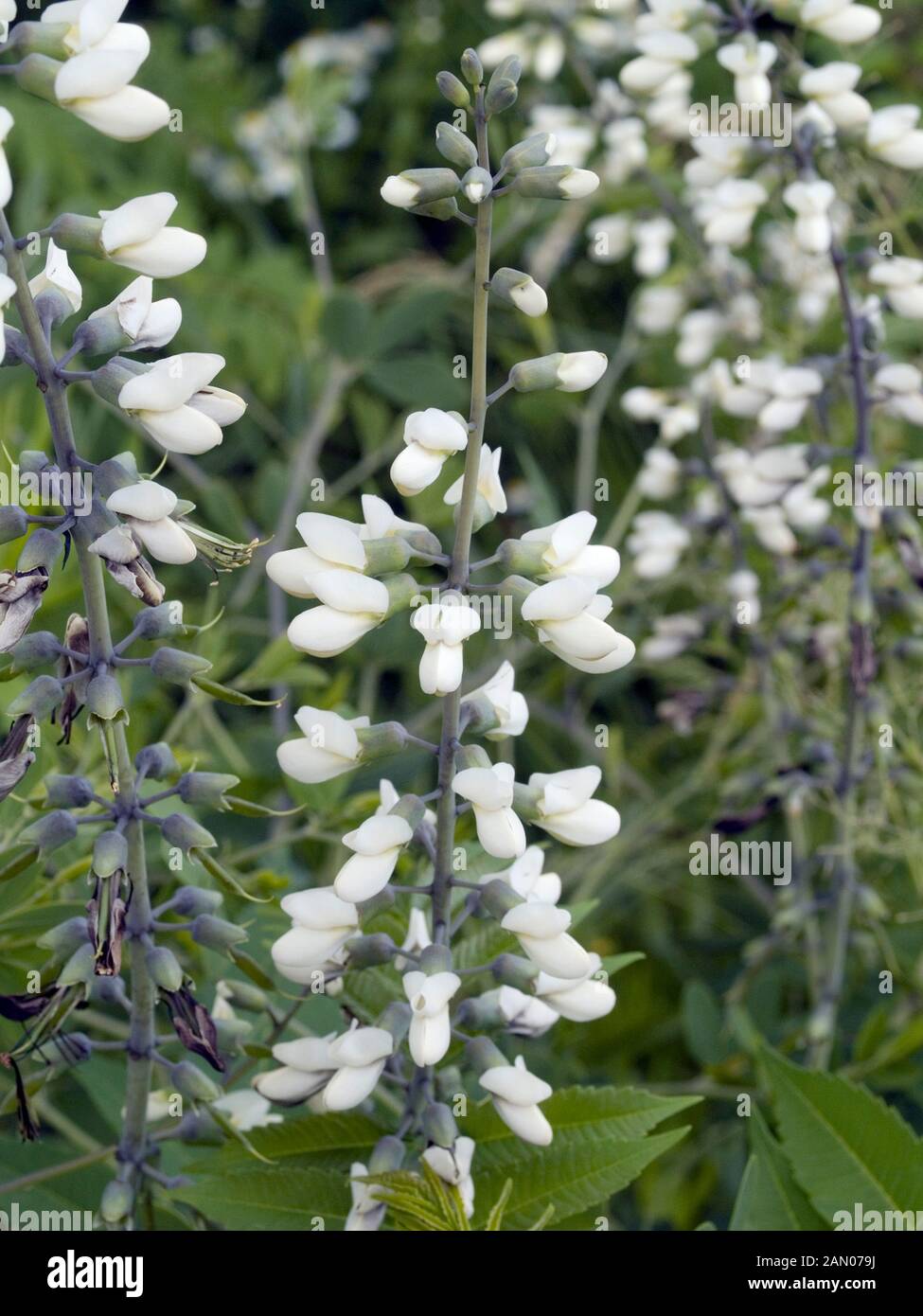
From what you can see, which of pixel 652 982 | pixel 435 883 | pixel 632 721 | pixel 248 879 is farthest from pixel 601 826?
pixel 632 721

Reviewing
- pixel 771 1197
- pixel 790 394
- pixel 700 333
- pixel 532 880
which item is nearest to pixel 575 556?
pixel 532 880

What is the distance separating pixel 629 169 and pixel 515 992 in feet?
3.21

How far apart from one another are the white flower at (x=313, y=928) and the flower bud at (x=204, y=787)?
6 centimetres

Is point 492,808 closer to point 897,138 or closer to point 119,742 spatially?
point 119,742

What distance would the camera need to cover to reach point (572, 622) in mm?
615

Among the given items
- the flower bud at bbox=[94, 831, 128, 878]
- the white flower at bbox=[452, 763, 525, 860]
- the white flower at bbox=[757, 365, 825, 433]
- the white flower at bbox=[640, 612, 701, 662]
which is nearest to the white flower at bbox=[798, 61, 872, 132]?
the white flower at bbox=[757, 365, 825, 433]

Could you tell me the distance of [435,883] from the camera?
66cm

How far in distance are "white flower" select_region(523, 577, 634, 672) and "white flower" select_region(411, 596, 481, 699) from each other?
0.09ft

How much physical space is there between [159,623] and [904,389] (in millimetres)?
646

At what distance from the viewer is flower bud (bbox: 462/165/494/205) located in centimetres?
60

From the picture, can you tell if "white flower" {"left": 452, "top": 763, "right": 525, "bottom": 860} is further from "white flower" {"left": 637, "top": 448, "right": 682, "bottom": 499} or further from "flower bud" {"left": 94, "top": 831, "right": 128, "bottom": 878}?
"white flower" {"left": 637, "top": 448, "right": 682, "bottom": 499}

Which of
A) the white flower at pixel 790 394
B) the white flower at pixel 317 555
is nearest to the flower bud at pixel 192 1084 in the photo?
the white flower at pixel 317 555

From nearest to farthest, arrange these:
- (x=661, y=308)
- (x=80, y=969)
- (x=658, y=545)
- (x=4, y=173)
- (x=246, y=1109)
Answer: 1. (x=4, y=173)
2. (x=80, y=969)
3. (x=246, y=1109)
4. (x=658, y=545)
5. (x=661, y=308)
